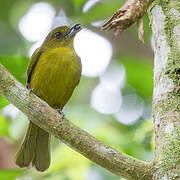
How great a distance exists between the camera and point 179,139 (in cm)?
255

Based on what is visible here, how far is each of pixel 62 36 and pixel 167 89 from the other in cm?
210

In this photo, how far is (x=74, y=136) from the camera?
2646 millimetres

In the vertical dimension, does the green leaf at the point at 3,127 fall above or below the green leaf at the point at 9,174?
above

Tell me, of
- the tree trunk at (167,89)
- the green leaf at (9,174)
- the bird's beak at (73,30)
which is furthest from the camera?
the bird's beak at (73,30)

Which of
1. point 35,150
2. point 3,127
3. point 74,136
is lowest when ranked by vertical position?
point 35,150

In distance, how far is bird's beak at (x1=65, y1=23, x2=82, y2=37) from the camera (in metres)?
4.48

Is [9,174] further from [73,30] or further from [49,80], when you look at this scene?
[73,30]

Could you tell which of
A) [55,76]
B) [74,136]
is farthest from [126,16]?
[55,76]

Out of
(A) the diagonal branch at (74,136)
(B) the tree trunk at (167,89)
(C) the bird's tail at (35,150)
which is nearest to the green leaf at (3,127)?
(C) the bird's tail at (35,150)

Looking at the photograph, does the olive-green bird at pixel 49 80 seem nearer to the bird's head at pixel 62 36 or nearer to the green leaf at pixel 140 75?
the bird's head at pixel 62 36

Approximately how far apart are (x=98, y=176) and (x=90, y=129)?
0.61 meters

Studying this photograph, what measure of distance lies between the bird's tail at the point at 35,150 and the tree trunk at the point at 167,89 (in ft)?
4.18

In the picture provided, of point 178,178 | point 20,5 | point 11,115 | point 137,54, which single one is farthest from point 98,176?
point 20,5

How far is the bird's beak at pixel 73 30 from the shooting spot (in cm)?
448
